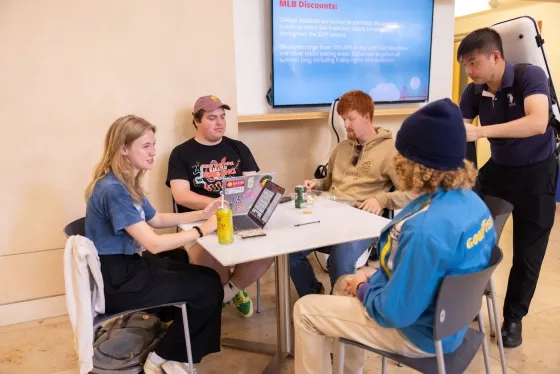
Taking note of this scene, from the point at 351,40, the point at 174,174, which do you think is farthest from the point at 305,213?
the point at 351,40

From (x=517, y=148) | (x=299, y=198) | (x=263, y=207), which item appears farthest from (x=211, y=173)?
(x=517, y=148)

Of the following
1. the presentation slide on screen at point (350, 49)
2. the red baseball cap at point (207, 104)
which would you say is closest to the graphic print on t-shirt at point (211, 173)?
the red baseball cap at point (207, 104)

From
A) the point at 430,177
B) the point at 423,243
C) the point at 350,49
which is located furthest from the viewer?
the point at 350,49

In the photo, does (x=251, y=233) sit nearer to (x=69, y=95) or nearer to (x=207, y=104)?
(x=207, y=104)

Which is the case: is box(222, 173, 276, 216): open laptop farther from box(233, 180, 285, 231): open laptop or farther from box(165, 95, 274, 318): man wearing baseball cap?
box(165, 95, 274, 318): man wearing baseball cap

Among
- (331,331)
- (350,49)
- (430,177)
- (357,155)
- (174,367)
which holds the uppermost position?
(350,49)

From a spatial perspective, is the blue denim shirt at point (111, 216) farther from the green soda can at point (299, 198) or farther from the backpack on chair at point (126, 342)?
the green soda can at point (299, 198)

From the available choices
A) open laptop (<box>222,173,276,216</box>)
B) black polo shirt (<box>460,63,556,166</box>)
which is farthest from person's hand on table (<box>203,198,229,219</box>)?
black polo shirt (<box>460,63,556,166</box>)

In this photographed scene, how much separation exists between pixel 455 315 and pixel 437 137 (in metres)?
0.48

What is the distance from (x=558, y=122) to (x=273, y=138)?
181cm

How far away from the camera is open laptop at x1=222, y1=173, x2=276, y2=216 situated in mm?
1994

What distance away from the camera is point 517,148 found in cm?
226

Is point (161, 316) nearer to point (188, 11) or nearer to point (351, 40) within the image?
point (188, 11)

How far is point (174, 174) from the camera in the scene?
2678 millimetres
